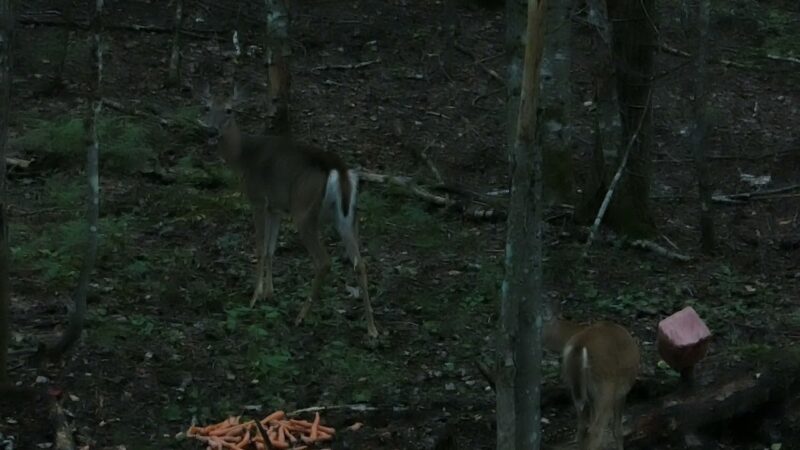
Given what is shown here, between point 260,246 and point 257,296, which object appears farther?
point 260,246

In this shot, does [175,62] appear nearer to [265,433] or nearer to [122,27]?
[122,27]

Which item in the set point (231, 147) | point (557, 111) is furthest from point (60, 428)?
point (557, 111)

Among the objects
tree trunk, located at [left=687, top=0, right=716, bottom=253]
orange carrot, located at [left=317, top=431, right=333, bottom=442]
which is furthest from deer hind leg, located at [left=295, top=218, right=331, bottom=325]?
tree trunk, located at [left=687, top=0, right=716, bottom=253]

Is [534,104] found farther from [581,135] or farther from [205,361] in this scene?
[581,135]

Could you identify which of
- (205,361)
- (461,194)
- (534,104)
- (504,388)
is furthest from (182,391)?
(461,194)

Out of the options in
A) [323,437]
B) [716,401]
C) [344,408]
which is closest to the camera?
[323,437]

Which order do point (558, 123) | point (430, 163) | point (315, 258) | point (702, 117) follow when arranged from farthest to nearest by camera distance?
point (430, 163), point (558, 123), point (702, 117), point (315, 258)

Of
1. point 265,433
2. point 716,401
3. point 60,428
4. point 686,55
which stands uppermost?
point 686,55

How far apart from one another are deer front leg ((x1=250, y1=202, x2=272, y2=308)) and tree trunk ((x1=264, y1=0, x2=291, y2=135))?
11.9ft

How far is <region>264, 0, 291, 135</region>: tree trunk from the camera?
13844mm

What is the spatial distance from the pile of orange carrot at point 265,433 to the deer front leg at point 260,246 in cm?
234

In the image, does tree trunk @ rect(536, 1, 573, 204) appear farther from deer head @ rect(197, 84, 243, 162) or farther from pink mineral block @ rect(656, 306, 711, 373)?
pink mineral block @ rect(656, 306, 711, 373)

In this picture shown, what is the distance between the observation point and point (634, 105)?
11.9 meters

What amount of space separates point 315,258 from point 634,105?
12.6ft
